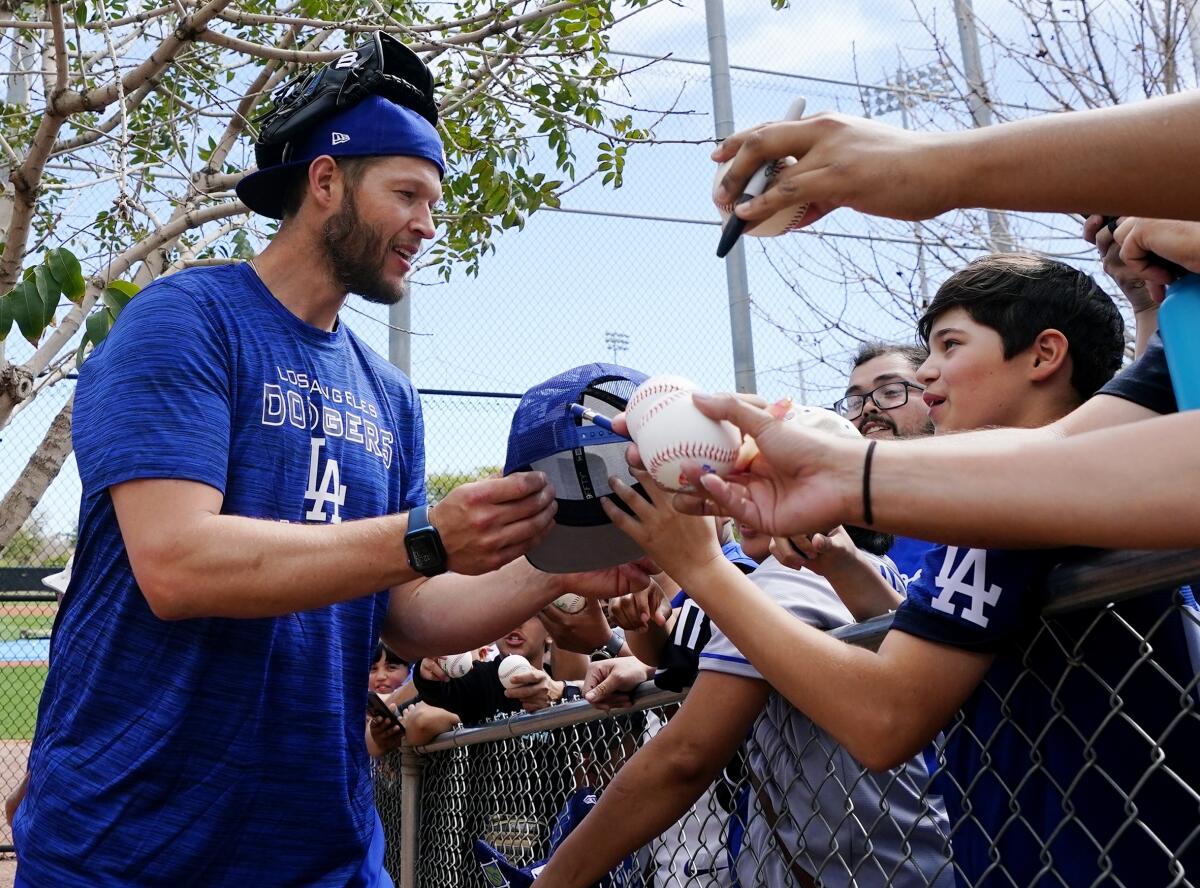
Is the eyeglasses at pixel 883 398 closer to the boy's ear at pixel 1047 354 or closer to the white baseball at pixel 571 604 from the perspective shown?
the white baseball at pixel 571 604

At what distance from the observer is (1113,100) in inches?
249

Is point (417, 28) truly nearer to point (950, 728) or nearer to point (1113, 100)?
point (950, 728)

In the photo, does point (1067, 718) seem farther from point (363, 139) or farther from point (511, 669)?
point (511, 669)

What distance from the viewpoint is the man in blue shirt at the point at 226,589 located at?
2096 mm

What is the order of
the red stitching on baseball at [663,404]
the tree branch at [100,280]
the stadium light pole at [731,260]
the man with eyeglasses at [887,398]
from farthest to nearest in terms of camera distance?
the stadium light pole at [731,260], the tree branch at [100,280], the man with eyeglasses at [887,398], the red stitching on baseball at [663,404]

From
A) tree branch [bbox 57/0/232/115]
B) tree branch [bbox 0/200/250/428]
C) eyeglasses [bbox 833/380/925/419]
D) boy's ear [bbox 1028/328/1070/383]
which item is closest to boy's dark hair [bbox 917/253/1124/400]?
boy's ear [bbox 1028/328/1070/383]

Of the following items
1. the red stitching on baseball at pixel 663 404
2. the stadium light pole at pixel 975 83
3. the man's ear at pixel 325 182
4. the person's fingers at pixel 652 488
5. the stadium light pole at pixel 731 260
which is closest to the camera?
the red stitching on baseball at pixel 663 404

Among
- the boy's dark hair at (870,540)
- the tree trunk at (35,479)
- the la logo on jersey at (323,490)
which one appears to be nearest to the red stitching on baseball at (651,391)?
the la logo on jersey at (323,490)

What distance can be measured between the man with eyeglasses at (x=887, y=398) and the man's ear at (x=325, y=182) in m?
1.80

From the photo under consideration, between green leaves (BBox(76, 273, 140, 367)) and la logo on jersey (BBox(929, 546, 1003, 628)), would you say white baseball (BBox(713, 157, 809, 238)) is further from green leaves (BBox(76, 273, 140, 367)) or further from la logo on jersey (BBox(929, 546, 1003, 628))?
green leaves (BBox(76, 273, 140, 367))

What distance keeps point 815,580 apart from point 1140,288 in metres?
0.88

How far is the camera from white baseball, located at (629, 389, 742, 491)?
5.60 ft

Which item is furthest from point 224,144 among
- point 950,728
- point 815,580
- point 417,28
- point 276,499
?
point 950,728

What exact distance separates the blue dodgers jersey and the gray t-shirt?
14.7 inches
